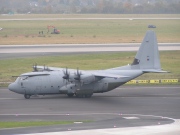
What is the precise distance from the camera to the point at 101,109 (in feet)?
132

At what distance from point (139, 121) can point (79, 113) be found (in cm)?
544

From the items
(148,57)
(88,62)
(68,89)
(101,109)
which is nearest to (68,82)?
(68,89)

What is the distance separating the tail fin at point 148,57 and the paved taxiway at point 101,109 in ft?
8.31

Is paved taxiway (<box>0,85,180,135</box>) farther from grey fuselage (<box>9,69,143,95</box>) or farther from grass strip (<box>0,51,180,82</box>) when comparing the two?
grass strip (<box>0,51,180,82</box>)

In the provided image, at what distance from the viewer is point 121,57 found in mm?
76062

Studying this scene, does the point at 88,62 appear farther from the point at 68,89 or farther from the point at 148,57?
the point at 68,89

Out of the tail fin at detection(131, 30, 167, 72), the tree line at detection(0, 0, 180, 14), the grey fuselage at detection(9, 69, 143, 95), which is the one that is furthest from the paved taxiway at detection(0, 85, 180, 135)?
the tree line at detection(0, 0, 180, 14)

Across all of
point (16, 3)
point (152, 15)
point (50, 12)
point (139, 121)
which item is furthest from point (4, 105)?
point (50, 12)

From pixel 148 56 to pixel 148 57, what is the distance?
97 mm

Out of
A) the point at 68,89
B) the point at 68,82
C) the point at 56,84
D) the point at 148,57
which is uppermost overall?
the point at 148,57

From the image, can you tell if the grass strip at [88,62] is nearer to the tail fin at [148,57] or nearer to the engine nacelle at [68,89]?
the tail fin at [148,57]

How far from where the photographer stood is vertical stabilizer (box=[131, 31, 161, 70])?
47.6 metres

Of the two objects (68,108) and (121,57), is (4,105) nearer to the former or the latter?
(68,108)

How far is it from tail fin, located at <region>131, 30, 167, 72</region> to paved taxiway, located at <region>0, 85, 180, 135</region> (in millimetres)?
2533
